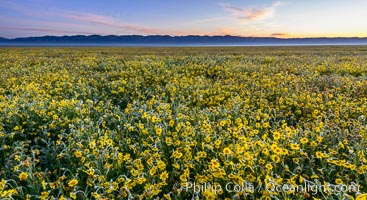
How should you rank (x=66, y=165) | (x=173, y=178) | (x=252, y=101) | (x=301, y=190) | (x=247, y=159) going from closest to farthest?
(x=301, y=190) → (x=247, y=159) → (x=173, y=178) → (x=66, y=165) → (x=252, y=101)

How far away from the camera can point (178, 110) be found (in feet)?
21.1

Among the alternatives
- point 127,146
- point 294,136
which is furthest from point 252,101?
point 127,146

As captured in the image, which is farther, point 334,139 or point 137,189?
point 334,139

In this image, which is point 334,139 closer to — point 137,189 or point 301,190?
point 301,190

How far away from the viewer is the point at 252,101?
7.75 meters

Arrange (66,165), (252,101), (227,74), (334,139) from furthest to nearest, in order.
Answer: (227,74)
(252,101)
(334,139)
(66,165)

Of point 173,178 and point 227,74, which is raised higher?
point 227,74

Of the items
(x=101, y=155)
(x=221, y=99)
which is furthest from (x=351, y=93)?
(x=101, y=155)

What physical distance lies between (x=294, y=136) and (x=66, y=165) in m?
3.88

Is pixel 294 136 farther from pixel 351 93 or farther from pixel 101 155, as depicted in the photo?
pixel 351 93

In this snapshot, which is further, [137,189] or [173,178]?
[173,178]

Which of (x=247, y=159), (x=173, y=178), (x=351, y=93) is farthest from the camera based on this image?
(x=351, y=93)

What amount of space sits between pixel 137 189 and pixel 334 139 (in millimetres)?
3435

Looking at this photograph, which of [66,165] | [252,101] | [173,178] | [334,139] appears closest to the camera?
[173,178]
